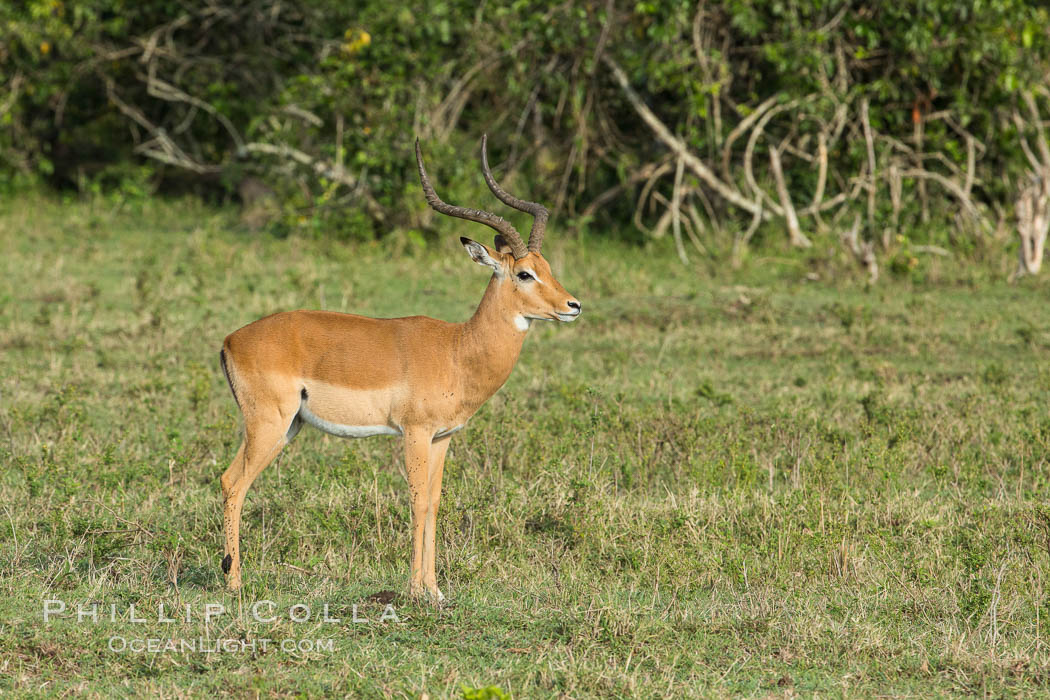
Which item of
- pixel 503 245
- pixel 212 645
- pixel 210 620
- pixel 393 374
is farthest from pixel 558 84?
pixel 212 645

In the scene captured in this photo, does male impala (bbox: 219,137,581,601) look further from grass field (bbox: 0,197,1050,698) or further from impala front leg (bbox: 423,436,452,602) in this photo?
grass field (bbox: 0,197,1050,698)

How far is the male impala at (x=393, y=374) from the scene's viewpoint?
508 centimetres

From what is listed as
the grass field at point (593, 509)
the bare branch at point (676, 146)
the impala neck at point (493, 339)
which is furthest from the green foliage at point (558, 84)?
the impala neck at point (493, 339)

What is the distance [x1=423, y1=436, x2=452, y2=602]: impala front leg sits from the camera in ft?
16.6

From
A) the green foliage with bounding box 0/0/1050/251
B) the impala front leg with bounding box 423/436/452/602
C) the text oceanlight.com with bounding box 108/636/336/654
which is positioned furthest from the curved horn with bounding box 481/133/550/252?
the green foliage with bounding box 0/0/1050/251

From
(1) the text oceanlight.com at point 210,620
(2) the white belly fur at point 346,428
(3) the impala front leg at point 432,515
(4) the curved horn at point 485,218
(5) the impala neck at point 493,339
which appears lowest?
(1) the text oceanlight.com at point 210,620

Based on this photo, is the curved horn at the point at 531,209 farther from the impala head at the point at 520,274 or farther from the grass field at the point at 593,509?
the grass field at the point at 593,509

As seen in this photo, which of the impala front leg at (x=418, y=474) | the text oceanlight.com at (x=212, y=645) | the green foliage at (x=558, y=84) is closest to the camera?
the text oceanlight.com at (x=212, y=645)

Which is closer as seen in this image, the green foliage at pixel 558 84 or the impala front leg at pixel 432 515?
the impala front leg at pixel 432 515

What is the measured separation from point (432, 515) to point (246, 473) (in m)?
0.73

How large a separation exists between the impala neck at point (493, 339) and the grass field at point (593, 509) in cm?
79

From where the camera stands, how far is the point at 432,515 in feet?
16.9

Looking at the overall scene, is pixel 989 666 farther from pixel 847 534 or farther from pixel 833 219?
pixel 833 219

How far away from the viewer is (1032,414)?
758 centimetres
